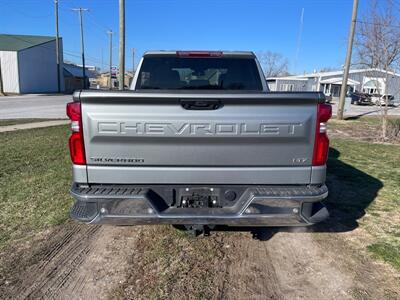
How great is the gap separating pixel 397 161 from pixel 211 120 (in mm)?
7245

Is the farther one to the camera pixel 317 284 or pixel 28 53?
pixel 28 53

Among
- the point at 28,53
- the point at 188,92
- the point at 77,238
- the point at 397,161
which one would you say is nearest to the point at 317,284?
the point at 188,92

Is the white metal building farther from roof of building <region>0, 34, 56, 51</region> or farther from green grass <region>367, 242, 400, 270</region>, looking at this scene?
green grass <region>367, 242, 400, 270</region>

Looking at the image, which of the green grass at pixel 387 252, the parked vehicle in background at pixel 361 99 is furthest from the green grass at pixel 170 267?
the parked vehicle in background at pixel 361 99

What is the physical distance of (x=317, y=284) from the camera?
3072 millimetres

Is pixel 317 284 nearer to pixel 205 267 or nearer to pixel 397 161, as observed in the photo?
pixel 205 267

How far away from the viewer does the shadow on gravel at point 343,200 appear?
4.20 m

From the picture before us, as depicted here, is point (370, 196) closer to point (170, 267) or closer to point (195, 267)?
point (195, 267)

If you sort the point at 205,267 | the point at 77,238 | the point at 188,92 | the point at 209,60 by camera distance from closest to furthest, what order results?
the point at 188,92, the point at 205,267, the point at 77,238, the point at 209,60

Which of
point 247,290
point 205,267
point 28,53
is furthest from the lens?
point 28,53

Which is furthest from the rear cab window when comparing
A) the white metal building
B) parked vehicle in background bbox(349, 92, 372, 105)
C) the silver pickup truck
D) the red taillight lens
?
the white metal building

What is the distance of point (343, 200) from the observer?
5223 millimetres

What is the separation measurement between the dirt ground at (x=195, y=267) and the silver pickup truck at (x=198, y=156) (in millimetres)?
579

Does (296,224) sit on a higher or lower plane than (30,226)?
higher
